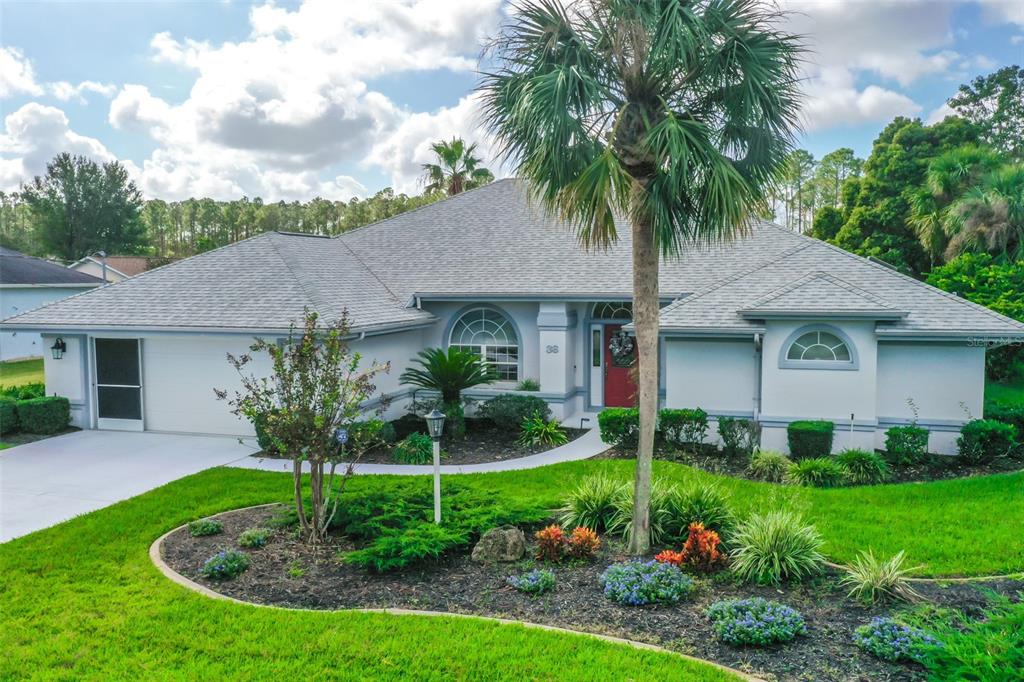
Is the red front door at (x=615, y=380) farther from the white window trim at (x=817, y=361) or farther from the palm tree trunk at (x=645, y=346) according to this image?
the palm tree trunk at (x=645, y=346)

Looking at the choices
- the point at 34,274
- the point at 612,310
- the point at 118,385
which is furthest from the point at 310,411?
the point at 34,274

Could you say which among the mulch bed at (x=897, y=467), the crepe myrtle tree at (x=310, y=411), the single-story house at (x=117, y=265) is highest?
the single-story house at (x=117, y=265)

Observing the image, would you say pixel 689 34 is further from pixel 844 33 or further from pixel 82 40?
pixel 82 40

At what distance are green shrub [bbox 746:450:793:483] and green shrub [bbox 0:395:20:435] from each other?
1460 cm

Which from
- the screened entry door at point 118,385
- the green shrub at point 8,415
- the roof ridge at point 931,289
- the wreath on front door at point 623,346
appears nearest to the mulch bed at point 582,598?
the roof ridge at point 931,289

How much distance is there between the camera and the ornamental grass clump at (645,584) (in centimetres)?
612

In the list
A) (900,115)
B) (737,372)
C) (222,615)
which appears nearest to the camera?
(222,615)

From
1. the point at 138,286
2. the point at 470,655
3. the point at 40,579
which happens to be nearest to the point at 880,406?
the point at 470,655

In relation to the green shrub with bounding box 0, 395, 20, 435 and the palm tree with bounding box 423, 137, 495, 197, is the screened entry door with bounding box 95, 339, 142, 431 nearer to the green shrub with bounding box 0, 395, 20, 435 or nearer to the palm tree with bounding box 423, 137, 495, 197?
the green shrub with bounding box 0, 395, 20, 435

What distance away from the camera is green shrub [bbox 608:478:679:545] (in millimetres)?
7723

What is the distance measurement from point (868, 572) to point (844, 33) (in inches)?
400

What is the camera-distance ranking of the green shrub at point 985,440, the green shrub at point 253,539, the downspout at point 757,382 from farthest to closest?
the downspout at point 757,382
the green shrub at point 985,440
the green shrub at point 253,539

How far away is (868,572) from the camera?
20.4 feet

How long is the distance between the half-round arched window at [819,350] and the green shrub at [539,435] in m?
4.53
